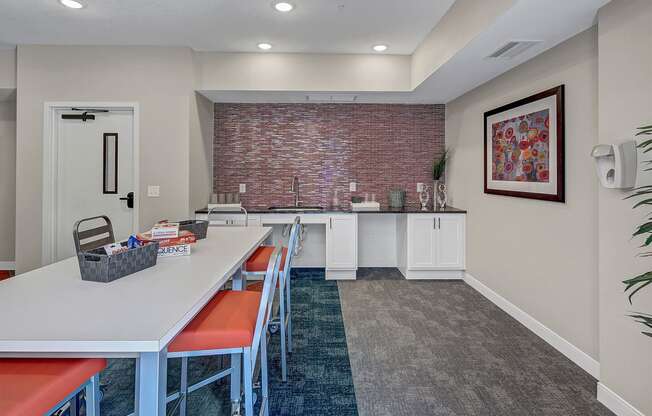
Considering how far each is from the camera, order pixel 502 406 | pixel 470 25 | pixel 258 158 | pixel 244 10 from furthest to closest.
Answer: pixel 258 158 → pixel 244 10 → pixel 470 25 → pixel 502 406

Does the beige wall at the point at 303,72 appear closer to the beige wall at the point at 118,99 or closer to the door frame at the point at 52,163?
the beige wall at the point at 118,99

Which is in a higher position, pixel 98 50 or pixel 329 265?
pixel 98 50

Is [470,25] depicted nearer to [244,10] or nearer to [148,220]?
[244,10]

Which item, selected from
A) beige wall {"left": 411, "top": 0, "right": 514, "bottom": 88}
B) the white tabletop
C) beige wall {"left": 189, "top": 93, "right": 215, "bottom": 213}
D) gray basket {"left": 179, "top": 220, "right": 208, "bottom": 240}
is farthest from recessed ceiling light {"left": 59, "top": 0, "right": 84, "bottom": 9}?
beige wall {"left": 411, "top": 0, "right": 514, "bottom": 88}

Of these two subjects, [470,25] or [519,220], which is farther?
[519,220]

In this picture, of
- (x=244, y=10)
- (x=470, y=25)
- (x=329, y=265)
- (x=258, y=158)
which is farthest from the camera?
(x=258, y=158)

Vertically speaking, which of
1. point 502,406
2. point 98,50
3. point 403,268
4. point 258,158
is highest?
point 98,50

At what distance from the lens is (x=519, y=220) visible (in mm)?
3354

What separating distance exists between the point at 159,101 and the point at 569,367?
4.34m

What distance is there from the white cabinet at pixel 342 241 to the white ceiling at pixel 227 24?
1937 millimetres

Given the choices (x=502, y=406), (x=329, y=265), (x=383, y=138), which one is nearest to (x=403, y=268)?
(x=329, y=265)

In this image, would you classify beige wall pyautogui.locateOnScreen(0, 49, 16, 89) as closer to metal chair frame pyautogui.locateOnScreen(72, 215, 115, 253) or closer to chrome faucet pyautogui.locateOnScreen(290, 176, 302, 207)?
metal chair frame pyautogui.locateOnScreen(72, 215, 115, 253)

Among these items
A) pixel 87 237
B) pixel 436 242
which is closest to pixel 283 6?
pixel 87 237

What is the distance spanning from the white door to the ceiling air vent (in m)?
3.67
